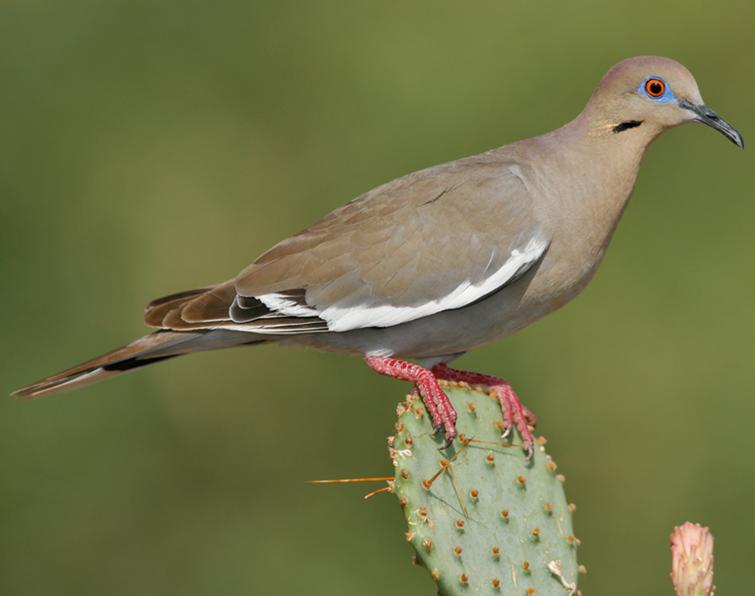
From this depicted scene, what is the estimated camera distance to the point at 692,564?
3.20m

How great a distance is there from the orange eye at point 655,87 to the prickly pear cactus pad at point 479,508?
1.30 meters

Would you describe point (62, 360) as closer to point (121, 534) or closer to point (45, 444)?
point (45, 444)

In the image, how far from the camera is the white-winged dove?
434 centimetres

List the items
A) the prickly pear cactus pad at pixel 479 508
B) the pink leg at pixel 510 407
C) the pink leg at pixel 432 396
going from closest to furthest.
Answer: the prickly pear cactus pad at pixel 479 508 < the pink leg at pixel 432 396 < the pink leg at pixel 510 407

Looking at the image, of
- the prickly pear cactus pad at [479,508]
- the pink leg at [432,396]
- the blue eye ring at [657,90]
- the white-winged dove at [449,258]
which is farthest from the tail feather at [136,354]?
the blue eye ring at [657,90]

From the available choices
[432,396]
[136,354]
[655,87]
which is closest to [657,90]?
[655,87]

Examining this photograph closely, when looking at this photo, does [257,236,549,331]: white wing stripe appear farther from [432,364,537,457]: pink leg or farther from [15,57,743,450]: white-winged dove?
[432,364,537,457]: pink leg

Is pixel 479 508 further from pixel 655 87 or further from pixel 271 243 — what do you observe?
pixel 271 243

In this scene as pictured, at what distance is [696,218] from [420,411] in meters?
4.21

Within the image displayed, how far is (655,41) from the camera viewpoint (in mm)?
8133

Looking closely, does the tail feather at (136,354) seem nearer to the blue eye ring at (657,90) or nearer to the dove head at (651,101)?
the dove head at (651,101)

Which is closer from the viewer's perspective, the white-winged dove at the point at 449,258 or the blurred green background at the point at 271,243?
the white-winged dove at the point at 449,258

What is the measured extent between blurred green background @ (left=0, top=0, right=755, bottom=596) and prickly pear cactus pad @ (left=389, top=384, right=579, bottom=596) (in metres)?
3.14

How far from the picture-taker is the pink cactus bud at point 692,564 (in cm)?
320
